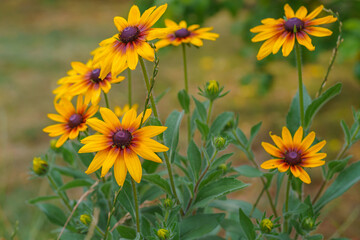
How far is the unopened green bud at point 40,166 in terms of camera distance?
2.64 ft

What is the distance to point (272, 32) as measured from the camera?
0.69 metres

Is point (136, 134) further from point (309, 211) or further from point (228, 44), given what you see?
point (228, 44)

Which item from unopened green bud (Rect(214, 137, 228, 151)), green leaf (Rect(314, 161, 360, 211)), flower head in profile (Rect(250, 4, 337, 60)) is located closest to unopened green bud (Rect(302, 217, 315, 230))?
green leaf (Rect(314, 161, 360, 211))

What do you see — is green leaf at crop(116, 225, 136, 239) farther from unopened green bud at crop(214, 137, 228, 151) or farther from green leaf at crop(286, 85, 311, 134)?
green leaf at crop(286, 85, 311, 134)

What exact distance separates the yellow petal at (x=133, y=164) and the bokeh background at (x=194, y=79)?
0.28 metres

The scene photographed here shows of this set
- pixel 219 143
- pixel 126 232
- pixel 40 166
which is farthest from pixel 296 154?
pixel 40 166

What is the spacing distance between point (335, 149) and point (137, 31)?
4.70 ft

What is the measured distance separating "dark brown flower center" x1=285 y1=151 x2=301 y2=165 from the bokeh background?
0.35m

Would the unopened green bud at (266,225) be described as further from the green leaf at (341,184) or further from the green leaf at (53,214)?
the green leaf at (53,214)

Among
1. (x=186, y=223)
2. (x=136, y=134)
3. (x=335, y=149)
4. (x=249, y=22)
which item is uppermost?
(x=249, y=22)

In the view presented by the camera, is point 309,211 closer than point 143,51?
No

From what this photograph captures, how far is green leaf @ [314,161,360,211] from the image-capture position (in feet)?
2.62

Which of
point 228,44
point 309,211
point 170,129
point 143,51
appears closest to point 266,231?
point 309,211

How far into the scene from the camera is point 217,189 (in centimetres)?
71
